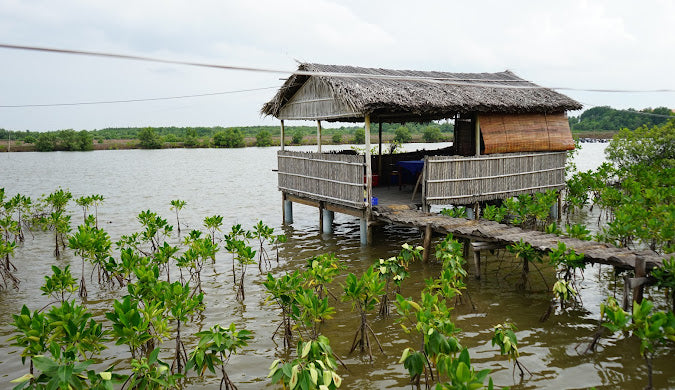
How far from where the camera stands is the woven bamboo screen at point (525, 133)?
10773mm

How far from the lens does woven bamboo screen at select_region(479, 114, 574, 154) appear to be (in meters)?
10.8

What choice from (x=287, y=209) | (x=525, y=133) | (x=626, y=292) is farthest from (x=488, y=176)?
(x=287, y=209)

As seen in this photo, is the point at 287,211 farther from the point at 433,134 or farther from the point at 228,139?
the point at 228,139

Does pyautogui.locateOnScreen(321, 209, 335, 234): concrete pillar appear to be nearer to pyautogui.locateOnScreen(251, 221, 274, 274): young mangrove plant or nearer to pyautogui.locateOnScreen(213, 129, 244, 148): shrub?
pyautogui.locateOnScreen(251, 221, 274, 274): young mangrove plant

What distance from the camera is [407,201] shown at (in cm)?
1100

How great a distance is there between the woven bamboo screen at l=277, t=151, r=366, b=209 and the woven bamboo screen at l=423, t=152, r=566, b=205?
1.34 m

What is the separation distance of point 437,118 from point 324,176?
164 inches

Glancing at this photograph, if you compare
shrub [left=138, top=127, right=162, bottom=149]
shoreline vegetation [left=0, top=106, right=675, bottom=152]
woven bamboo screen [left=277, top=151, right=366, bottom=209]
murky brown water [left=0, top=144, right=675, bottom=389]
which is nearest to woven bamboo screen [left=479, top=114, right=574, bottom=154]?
murky brown water [left=0, top=144, right=675, bottom=389]

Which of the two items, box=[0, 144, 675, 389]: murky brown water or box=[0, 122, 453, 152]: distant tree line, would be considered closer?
box=[0, 144, 675, 389]: murky brown water

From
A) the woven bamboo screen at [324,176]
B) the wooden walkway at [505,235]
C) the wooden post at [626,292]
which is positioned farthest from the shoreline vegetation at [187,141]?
the wooden post at [626,292]

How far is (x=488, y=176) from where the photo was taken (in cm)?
1066

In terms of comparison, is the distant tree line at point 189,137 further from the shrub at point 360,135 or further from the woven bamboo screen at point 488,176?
the woven bamboo screen at point 488,176

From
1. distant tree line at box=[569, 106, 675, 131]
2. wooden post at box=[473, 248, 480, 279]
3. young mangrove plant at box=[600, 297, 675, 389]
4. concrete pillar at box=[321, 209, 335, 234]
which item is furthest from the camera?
distant tree line at box=[569, 106, 675, 131]

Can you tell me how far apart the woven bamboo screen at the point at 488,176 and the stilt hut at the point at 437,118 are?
0.02m
